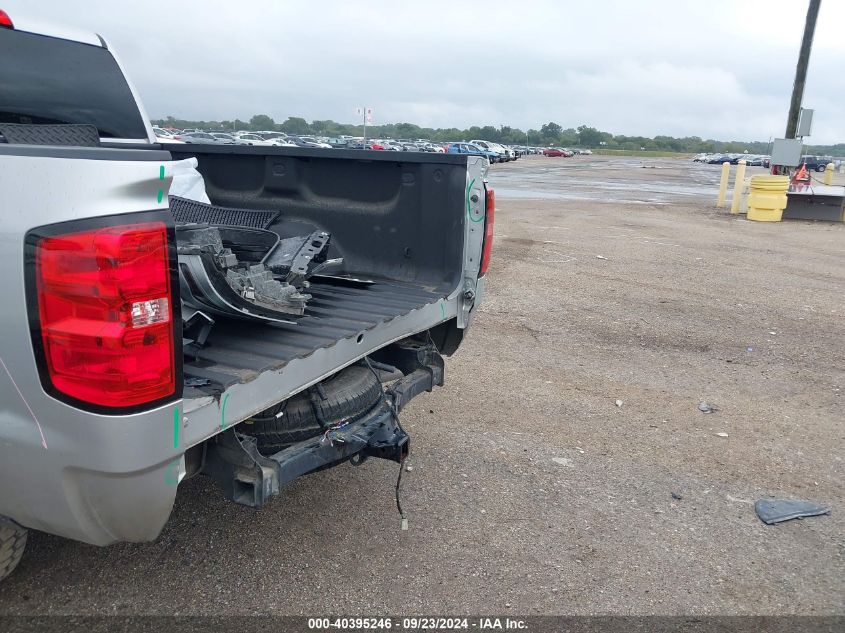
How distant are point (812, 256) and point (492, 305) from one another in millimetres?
6699

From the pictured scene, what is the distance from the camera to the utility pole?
63.2ft

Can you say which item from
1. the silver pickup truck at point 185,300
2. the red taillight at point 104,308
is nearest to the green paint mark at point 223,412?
the silver pickup truck at point 185,300

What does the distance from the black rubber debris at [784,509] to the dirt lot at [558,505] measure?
0.05 meters

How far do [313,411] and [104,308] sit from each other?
1.11 metres

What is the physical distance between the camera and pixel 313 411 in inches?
112

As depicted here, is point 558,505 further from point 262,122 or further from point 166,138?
point 262,122

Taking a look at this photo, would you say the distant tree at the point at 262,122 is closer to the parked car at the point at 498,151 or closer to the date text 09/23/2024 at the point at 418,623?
the parked car at the point at 498,151

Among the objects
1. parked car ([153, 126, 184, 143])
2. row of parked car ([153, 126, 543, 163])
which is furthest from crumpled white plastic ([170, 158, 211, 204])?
row of parked car ([153, 126, 543, 163])

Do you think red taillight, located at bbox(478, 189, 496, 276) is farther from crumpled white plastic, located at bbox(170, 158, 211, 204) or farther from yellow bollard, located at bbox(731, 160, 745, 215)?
yellow bollard, located at bbox(731, 160, 745, 215)

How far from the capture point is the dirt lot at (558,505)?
9.44 ft

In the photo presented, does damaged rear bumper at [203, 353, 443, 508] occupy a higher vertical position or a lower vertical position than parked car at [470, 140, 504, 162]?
higher

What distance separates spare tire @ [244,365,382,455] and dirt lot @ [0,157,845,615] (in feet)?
2.06

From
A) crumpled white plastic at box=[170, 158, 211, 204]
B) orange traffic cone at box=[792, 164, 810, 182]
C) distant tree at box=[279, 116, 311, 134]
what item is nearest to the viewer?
crumpled white plastic at box=[170, 158, 211, 204]

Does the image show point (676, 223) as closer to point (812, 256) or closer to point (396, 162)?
point (812, 256)
